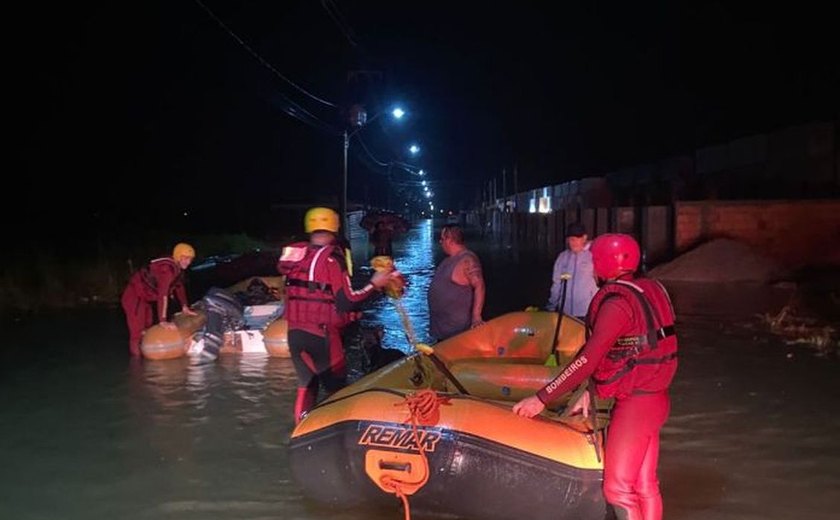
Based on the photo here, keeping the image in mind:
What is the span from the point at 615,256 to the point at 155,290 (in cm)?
794

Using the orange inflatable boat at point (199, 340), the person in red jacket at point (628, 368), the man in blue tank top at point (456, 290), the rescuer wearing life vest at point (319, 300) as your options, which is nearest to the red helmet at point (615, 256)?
the person in red jacket at point (628, 368)

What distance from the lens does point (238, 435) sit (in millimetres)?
7555

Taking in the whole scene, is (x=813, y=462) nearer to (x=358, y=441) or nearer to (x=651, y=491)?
(x=651, y=491)

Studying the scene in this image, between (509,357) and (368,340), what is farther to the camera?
(368,340)

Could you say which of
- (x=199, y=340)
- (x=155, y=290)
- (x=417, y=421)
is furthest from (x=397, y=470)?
(x=155, y=290)

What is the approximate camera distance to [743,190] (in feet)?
94.0

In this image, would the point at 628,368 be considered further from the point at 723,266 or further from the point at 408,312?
the point at 723,266

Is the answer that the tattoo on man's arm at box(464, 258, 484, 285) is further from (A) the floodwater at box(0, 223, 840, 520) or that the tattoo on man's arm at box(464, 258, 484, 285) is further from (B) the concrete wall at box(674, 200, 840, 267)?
(B) the concrete wall at box(674, 200, 840, 267)

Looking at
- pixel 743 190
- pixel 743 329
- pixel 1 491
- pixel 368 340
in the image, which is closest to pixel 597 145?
pixel 743 190

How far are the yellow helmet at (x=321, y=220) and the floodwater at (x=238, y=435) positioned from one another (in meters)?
1.90

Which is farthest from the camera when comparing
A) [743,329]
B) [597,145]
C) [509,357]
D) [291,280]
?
[597,145]

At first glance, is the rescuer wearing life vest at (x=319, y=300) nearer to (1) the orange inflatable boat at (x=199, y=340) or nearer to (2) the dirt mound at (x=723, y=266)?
(1) the orange inflatable boat at (x=199, y=340)

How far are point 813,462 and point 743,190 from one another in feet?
77.6

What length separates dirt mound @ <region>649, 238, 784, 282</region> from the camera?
2100 cm
